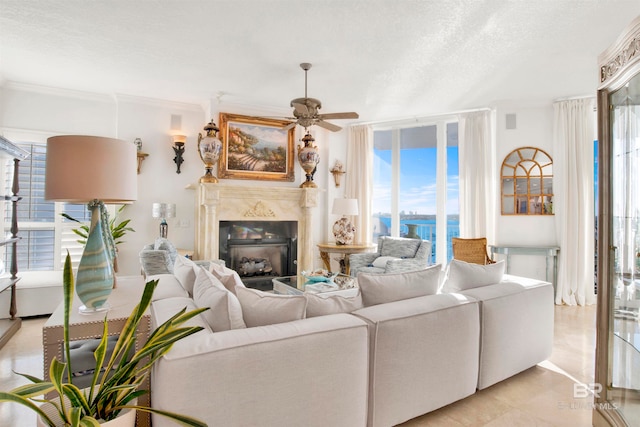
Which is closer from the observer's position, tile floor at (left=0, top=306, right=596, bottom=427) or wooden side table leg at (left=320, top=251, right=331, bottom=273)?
tile floor at (left=0, top=306, right=596, bottom=427)

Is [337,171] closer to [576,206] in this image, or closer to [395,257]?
[395,257]

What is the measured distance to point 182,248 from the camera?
496cm

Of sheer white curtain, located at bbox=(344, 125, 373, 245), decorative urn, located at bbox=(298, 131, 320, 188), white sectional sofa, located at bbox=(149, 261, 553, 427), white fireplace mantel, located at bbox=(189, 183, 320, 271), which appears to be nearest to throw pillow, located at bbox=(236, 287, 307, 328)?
white sectional sofa, located at bbox=(149, 261, 553, 427)

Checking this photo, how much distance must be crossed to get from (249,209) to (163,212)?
1123 mm

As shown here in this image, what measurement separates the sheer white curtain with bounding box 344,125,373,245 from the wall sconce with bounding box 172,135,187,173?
2.69m

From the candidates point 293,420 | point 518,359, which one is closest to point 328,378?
point 293,420

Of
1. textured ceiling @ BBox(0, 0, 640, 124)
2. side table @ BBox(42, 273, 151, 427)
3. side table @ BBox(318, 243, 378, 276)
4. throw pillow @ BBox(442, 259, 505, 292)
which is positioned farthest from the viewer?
side table @ BBox(318, 243, 378, 276)

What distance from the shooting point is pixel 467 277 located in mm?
2465

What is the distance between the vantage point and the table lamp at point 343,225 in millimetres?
5237

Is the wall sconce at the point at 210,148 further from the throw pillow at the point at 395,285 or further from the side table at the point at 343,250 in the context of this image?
the throw pillow at the point at 395,285

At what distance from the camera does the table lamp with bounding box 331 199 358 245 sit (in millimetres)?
5237


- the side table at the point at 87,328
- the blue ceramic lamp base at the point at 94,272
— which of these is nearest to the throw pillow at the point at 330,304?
the side table at the point at 87,328

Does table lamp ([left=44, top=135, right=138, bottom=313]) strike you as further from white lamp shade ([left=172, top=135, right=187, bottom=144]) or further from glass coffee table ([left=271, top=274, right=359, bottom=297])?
white lamp shade ([left=172, top=135, right=187, bottom=144])

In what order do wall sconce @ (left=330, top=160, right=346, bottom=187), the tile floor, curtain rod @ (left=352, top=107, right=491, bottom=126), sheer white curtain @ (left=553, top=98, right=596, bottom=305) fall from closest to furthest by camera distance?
1. the tile floor
2. sheer white curtain @ (left=553, top=98, right=596, bottom=305)
3. curtain rod @ (left=352, top=107, right=491, bottom=126)
4. wall sconce @ (left=330, top=160, right=346, bottom=187)
